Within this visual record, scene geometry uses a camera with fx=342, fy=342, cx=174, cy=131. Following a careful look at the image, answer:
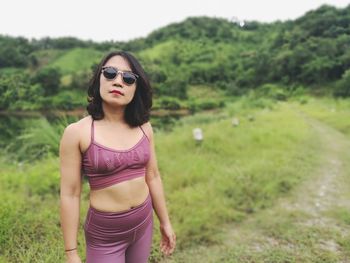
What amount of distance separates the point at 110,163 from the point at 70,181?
6.7 inches

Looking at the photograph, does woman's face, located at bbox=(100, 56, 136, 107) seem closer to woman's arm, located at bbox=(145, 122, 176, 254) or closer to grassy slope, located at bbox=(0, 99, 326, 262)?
woman's arm, located at bbox=(145, 122, 176, 254)

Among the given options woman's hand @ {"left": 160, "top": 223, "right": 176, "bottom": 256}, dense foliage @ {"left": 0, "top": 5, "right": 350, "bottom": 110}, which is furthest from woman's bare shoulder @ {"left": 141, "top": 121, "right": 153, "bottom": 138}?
dense foliage @ {"left": 0, "top": 5, "right": 350, "bottom": 110}

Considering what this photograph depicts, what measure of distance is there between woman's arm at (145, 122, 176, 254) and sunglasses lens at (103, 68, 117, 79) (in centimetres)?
31

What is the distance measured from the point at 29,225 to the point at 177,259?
49.8 inches

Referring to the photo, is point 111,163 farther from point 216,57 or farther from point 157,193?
point 216,57

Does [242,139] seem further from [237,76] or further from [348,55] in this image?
[237,76]

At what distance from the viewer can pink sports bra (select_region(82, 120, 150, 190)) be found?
1.35 metres

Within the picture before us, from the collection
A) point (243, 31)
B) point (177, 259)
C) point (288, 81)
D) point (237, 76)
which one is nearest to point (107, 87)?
point (177, 259)

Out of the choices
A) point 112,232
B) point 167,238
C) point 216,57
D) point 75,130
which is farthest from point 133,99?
point 216,57

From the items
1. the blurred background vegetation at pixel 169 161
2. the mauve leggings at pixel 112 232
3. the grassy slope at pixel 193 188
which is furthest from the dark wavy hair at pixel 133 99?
the grassy slope at pixel 193 188

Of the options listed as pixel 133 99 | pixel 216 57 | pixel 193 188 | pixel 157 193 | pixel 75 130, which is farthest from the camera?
pixel 216 57

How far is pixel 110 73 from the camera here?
1.39m

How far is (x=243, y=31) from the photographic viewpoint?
3259 centimetres

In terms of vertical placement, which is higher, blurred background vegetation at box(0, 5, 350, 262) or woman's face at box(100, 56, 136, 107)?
woman's face at box(100, 56, 136, 107)
